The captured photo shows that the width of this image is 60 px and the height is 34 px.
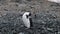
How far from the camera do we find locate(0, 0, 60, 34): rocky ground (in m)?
3.53

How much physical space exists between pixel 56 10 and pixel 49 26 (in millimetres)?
1402

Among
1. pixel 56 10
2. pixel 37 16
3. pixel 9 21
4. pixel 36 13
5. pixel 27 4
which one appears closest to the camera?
pixel 9 21

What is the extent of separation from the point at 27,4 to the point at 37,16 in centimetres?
120

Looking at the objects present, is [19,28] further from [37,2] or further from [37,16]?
[37,2]

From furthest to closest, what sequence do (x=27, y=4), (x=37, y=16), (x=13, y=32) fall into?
(x=27, y=4), (x=37, y=16), (x=13, y=32)

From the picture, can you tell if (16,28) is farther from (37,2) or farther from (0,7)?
(37,2)

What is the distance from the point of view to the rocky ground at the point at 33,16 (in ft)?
11.6

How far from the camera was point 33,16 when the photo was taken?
441 centimetres

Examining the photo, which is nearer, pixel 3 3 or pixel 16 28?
pixel 16 28

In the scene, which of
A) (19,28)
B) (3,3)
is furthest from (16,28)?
(3,3)

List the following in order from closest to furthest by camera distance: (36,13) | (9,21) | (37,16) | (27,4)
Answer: (9,21) < (37,16) < (36,13) < (27,4)

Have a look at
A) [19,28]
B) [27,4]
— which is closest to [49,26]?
[19,28]

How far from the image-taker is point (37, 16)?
4.37m

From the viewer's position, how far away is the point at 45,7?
530cm
